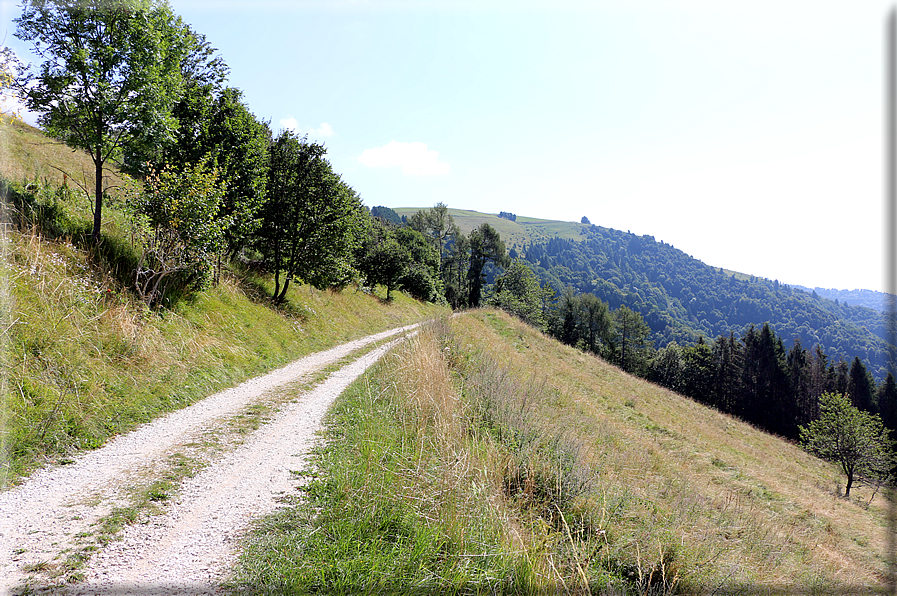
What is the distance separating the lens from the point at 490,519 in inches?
181

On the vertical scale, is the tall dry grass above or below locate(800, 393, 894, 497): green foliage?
above

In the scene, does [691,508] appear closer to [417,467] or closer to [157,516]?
[417,467]

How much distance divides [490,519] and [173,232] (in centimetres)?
1297

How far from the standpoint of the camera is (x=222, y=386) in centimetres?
1062

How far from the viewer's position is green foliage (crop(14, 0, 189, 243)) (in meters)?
9.97

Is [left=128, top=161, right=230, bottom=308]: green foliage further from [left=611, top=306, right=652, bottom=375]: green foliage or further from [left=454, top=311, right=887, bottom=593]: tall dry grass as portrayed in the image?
[left=611, top=306, right=652, bottom=375]: green foliage

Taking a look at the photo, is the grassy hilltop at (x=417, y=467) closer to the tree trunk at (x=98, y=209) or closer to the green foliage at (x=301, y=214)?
the tree trunk at (x=98, y=209)

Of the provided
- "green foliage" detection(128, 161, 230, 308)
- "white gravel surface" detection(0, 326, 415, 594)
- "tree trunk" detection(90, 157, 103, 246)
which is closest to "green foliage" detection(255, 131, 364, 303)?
"green foliage" detection(128, 161, 230, 308)

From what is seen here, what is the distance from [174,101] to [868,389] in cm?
10391

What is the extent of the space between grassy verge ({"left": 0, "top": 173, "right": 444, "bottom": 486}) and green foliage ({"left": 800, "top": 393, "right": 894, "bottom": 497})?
3631 centimetres

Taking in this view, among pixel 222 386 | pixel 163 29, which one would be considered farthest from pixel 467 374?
pixel 163 29

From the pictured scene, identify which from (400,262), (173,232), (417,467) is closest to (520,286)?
(400,262)

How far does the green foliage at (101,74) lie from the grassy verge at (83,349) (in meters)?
1.75

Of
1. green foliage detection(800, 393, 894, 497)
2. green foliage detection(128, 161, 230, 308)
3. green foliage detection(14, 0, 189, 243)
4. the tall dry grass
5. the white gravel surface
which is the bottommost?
green foliage detection(800, 393, 894, 497)
